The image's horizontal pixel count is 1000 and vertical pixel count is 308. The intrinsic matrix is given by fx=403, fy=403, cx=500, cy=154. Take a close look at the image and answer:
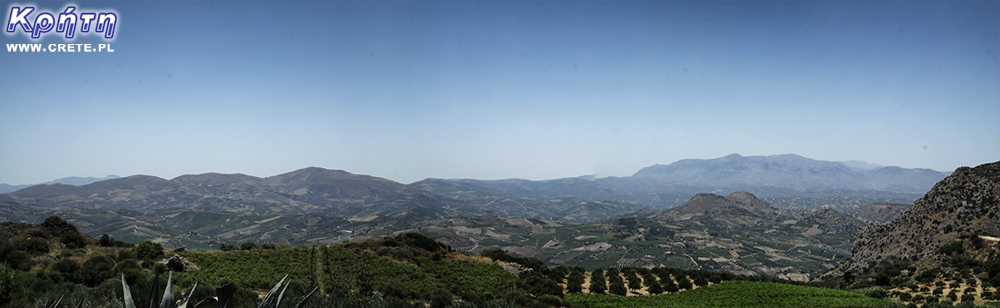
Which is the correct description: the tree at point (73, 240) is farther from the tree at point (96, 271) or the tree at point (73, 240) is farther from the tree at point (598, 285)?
the tree at point (598, 285)

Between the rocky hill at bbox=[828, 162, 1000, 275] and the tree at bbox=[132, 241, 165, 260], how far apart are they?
284 ft

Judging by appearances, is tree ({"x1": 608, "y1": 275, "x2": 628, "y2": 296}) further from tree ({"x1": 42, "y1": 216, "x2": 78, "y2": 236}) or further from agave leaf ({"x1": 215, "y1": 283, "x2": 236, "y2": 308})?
tree ({"x1": 42, "y1": 216, "x2": 78, "y2": 236})

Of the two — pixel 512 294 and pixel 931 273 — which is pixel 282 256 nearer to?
pixel 512 294

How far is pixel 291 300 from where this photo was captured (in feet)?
53.1

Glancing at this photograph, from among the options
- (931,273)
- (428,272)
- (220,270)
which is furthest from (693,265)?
(220,270)

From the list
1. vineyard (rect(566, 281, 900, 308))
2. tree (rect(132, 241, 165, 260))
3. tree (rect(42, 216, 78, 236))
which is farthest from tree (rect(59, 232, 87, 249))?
vineyard (rect(566, 281, 900, 308))

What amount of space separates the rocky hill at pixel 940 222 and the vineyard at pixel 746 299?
42.7 m

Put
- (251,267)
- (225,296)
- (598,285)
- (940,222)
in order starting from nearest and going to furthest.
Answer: (225,296), (251,267), (598,285), (940,222)

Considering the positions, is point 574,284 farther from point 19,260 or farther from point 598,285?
point 19,260

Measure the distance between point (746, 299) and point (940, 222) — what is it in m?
71.5

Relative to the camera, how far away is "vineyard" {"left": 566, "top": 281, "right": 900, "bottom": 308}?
84.3 feet

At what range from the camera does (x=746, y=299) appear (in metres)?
27.9

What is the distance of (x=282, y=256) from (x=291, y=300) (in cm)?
2536

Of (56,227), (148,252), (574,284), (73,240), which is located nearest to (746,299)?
(574,284)
